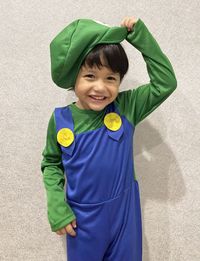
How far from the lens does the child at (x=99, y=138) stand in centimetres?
92

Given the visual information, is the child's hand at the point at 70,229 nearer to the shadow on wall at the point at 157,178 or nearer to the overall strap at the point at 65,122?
the overall strap at the point at 65,122

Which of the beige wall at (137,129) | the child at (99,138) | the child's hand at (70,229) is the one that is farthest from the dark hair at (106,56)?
the child's hand at (70,229)

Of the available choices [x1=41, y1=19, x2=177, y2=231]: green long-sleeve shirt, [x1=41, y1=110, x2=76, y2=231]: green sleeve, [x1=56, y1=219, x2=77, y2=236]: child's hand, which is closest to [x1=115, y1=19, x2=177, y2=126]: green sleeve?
[x1=41, y1=19, x2=177, y2=231]: green long-sleeve shirt

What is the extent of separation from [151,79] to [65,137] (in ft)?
1.01

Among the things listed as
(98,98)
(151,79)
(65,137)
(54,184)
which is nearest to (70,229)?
(54,184)

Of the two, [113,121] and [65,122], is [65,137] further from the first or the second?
[113,121]

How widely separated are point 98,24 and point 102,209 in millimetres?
541

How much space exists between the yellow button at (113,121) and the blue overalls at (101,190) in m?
0.01

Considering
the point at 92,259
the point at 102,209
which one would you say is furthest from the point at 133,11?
the point at 92,259

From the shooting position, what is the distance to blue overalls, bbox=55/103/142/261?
98 centimetres

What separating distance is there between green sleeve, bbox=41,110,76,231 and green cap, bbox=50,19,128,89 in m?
0.18

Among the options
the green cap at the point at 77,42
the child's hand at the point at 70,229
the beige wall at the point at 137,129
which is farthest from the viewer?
the beige wall at the point at 137,129

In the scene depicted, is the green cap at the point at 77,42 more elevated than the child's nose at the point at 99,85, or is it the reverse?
the green cap at the point at 77,42

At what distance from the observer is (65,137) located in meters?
0.99
